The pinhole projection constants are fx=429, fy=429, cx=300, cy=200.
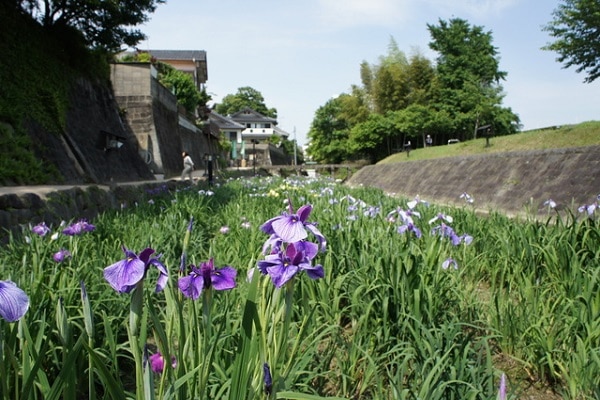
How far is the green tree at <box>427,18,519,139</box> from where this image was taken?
34.4 metres

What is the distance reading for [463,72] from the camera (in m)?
36.7

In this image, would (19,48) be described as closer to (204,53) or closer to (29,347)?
(29,347)

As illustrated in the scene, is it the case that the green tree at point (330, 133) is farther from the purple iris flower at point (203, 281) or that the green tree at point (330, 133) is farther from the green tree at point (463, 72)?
the purple iris flower at point (203, 281)

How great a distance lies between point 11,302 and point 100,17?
13291mm

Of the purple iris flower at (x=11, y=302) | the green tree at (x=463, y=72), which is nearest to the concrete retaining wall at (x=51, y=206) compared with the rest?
the purple iris flower at (x=11, y=302)

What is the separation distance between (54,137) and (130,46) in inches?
194

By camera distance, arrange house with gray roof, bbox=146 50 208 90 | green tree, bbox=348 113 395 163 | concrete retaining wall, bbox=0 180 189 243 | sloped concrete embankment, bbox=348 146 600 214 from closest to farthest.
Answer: concrete retaining wall, bbox=0 180 189 243, sloped concrete embankment, bbox=348 146 600 214, green tree, bbox=348 113 395 163, house with gray roof, bbox=146 50 208 90

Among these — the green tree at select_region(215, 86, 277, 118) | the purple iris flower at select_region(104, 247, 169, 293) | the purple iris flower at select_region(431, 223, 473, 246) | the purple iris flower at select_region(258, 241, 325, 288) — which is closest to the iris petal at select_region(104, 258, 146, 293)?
the purple iris flower at select_region(104, 247, 169, 293)

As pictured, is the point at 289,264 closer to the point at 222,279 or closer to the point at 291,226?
the point at 291,226

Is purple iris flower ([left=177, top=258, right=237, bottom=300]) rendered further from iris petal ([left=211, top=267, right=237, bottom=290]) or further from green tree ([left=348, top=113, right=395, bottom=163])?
green tree ([left=348, top=113, right=395, bottom=163])

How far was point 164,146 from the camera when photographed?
19.5 m

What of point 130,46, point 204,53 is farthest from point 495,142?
point 204,53

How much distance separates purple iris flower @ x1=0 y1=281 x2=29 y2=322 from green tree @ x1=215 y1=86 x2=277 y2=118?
249 ft

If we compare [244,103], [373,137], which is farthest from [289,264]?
[244,103]
